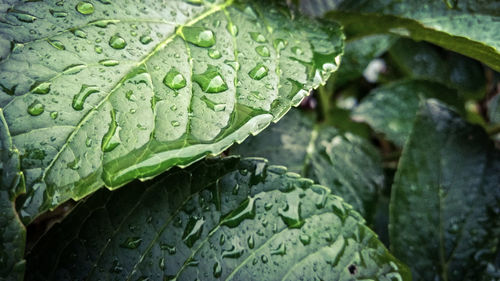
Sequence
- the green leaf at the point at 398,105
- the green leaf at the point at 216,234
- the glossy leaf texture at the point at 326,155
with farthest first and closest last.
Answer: the green leaf at the point at 398,105
the glossy leaf texture at the point at 326,155
the green leaf at the point at 216,234

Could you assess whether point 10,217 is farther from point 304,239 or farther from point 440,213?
point 440,213

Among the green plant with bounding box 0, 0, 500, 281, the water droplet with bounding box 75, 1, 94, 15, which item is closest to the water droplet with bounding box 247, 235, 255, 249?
the green plant with bounding box 0, 0, 500, 281

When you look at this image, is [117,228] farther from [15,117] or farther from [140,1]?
[140,1]

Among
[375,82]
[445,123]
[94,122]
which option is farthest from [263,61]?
[375,82]

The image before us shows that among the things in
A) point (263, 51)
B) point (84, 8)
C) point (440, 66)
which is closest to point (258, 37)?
point (263, 51)

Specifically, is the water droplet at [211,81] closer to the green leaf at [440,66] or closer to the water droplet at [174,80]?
the water droplet at [174,80]

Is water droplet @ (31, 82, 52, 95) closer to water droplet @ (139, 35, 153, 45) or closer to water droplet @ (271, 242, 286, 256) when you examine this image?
water droplet @ (139, 35, 153, 45)

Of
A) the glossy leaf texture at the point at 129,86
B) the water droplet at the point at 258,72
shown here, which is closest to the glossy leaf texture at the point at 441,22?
the glossy leaf texture at the point at 129,86
